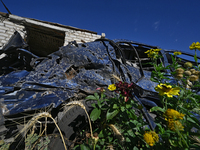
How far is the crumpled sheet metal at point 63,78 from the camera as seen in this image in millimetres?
1533

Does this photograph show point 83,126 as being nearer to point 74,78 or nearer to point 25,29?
point 74,78

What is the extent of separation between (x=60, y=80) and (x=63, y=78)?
0.08 metres

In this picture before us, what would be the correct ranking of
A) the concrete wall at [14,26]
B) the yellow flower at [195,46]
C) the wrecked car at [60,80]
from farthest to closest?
Answer: the concrete wall at [14,26] → the wrecked car at [60,80] → the yellow flower at [195,46]

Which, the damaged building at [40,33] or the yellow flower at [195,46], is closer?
the yellow flower at [195,46]

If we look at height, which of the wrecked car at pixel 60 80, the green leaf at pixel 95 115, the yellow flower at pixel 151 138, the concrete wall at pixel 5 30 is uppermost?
the concrete wall at pixel 5 30

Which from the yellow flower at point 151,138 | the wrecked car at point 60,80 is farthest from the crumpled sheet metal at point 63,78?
the yellow flower at point 151,138

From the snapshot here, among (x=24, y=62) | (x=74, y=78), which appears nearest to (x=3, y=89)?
(x=74, y=78)

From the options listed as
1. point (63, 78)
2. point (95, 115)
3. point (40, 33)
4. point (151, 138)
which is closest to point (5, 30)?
point (40, 33)

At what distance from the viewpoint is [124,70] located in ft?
7.65

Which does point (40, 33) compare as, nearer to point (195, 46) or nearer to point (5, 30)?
point (5, 30)

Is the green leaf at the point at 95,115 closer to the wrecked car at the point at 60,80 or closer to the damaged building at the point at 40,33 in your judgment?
the wrecked car at the point at 60,80

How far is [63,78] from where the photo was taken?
203cm

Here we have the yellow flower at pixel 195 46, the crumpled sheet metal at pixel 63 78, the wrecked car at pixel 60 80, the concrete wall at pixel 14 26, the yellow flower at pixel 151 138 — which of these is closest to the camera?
the yellow flower at pixel 151 138

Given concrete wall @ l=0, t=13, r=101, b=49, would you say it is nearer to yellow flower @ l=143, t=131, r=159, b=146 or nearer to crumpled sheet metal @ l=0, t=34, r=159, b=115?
crumpled sheet metal @ l=0, t=34, r=159, b=115
